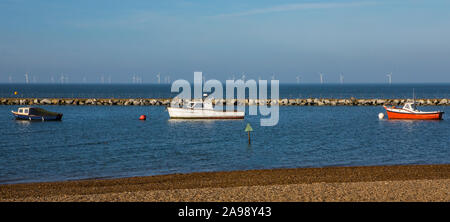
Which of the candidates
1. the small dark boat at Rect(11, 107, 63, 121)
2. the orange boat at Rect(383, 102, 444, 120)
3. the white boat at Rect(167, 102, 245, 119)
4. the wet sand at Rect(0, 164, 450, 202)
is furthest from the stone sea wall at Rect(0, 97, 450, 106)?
the wet sand at Rect(0, 164, 450, 202)

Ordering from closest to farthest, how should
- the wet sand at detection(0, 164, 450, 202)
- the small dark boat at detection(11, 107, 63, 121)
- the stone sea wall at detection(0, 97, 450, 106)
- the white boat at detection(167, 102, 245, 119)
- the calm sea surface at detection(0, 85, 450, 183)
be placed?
the wet sand at detection(0, 164, 450, 202)
the calm sea surface at detection(0, 85, 450, 183)
the small dark boat at detection(11, 107, 63, 121)
the white boat at detection(167, 102, 245, 119)
the stone sea wall at detection(0, 97, 450, 106)

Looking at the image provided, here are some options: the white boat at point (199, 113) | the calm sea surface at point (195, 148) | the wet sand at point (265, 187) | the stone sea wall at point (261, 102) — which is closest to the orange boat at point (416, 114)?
the calm sea surface at point (195, 148)

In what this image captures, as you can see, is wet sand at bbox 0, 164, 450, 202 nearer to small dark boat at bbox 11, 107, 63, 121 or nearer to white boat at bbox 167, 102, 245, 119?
white boat at bbox 167, 102, 245, 119

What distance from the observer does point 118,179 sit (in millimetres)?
24109

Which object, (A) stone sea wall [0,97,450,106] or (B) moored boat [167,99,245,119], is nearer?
(B) moored boat [167,99,245,119]

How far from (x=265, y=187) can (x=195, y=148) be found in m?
20.9

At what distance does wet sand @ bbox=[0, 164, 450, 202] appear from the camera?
16312 millimetres

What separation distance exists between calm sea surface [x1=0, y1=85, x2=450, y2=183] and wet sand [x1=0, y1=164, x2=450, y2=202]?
333cm

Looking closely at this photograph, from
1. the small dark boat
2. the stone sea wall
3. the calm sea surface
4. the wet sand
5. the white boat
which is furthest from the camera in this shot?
the stone sea wall
